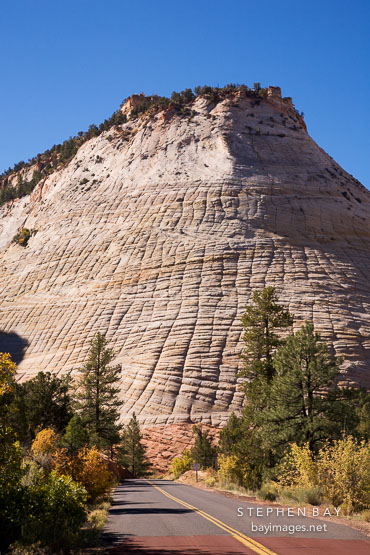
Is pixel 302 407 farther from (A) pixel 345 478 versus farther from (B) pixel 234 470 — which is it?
(B) pixel 234 470

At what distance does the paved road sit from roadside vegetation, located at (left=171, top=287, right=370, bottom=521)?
1.91 m

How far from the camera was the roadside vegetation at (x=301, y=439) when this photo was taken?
14.6m

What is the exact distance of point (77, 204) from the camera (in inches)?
2687

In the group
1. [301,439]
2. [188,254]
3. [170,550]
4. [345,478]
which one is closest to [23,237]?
[188,254]

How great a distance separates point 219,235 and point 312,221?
11138 millimetres

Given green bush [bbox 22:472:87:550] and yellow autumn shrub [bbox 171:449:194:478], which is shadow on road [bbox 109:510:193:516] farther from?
yellow autumn shrub [bbox 171:449:194:478]

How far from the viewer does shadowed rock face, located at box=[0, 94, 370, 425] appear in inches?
1735

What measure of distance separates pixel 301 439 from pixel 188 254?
34950 mm

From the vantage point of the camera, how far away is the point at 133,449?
37.7 metres

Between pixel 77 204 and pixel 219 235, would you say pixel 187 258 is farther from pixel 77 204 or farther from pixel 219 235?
pixel 77 204

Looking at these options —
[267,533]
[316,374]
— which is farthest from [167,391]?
[267,533]

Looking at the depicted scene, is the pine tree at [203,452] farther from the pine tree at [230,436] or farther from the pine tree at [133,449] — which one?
the pine tree at [133,449]

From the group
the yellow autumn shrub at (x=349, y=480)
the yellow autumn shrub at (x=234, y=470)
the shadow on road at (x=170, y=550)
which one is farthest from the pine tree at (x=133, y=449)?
the shadow on road at (x=170, y=550)

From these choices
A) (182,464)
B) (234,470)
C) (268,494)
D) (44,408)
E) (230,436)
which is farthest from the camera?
(182,464)
